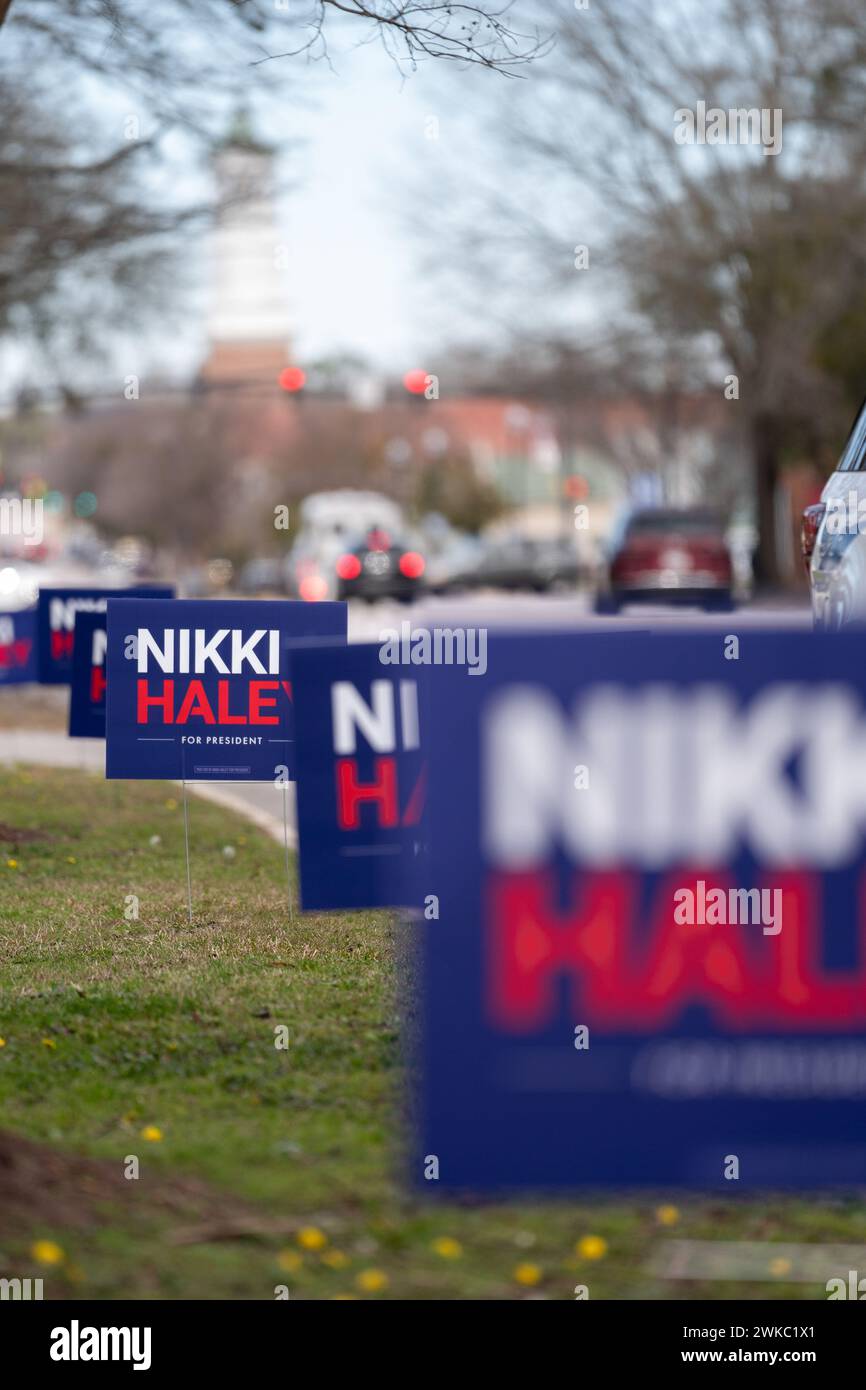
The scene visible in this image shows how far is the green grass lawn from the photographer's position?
5.23 metres

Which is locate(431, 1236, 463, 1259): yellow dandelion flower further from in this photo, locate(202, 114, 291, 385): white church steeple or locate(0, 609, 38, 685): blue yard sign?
locate(202, 114, 291, 385): white church steeple

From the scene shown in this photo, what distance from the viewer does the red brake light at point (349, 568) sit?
4388 cm

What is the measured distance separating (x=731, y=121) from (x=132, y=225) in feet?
Result: 42.7

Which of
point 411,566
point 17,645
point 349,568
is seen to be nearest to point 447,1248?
point 17,645

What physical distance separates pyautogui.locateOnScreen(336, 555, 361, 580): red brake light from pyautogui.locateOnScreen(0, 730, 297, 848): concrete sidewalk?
22409 millimetres

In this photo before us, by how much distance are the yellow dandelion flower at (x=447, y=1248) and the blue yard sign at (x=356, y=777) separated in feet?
6.72

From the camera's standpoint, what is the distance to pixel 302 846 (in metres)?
7.57

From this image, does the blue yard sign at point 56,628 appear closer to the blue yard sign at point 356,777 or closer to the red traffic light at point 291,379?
the blue yard sign at point 356,777

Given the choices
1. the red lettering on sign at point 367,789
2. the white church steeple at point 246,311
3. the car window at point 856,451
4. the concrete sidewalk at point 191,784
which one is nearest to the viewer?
the red lettering on sign at point 367,789

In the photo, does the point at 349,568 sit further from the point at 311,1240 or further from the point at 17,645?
the point at 311,1240

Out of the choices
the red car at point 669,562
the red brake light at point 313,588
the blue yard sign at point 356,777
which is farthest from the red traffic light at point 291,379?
the blue yard sign at point 356,777

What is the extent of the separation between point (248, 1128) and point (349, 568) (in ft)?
124

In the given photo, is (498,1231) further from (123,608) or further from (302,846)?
(123,608)

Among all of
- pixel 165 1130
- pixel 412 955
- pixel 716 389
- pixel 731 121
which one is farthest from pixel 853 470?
pixel 716 389
